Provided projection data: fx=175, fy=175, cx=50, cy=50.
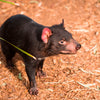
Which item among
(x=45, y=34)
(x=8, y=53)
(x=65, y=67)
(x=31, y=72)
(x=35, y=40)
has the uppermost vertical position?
(x=45, y=34)

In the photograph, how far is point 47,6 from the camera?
19.4 feet

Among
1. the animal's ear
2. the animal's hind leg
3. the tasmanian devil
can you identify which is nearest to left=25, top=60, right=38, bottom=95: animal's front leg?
the tasmanian devil

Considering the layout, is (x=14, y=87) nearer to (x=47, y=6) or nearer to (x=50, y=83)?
(x=50, y=83)

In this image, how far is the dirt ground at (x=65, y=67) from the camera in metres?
3.33

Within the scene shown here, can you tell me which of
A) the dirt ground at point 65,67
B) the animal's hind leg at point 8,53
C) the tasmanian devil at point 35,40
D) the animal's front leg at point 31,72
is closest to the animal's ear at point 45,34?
the tasmanian devil at point 35,40

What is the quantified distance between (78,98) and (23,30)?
162 centimetres

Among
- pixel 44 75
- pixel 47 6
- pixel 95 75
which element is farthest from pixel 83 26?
pixel 44 75

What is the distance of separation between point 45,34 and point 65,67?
151 centimetres

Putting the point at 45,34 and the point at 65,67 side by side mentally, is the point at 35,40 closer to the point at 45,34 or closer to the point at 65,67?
the point at 45,34

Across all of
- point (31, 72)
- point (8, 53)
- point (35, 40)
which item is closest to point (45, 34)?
point (35, 40)

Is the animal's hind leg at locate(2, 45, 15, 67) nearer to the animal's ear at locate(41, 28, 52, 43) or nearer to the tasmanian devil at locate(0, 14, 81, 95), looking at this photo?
the tasmanian devil at locate(0, 14, 81, 95)

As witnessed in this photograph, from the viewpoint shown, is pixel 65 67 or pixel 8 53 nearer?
pixel 8 53

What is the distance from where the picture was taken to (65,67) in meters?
3.92

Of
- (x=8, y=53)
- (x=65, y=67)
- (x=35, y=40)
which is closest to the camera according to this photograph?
(x=35, y=40)
